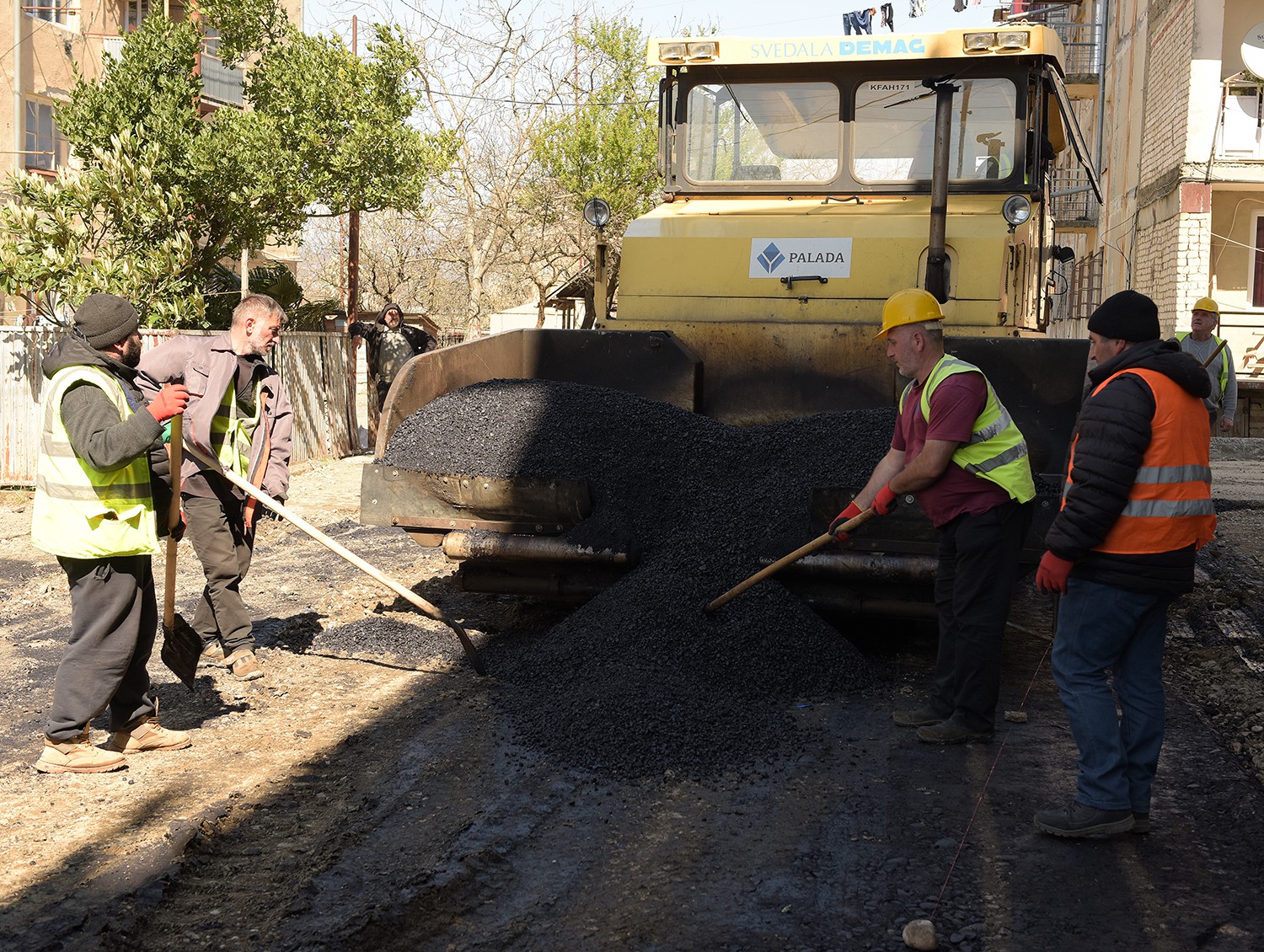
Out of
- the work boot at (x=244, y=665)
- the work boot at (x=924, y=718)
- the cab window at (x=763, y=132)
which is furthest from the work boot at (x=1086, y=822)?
the cab window at (x=763, y=132)

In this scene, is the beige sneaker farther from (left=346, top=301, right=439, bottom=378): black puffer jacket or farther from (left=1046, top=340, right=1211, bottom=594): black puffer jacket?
(left=346, top=301, right=439, bottom=378): black puffer jacket

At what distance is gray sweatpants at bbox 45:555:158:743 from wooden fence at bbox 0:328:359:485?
4880mm

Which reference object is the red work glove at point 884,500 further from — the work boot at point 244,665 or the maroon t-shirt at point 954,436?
the work boot at point 244,665

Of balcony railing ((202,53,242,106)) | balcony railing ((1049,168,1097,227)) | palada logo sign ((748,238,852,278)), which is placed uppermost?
balcony railing ((202,53,242,106))

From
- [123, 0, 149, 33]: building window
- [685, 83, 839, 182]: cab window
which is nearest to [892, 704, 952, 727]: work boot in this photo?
[685, 83, 839, 182]: cab window

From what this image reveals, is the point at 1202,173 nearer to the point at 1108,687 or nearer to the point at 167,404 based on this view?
the point at 1108,687

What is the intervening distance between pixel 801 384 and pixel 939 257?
0.95 m

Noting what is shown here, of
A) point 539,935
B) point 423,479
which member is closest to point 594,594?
point 423,479

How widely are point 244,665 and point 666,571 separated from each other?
1872mm

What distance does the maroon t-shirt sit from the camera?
14.1 ft

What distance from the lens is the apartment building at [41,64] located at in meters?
18.9

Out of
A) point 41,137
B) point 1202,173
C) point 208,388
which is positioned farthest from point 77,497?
point 41,137

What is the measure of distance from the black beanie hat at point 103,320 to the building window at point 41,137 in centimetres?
1797

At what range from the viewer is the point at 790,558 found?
4.80m
